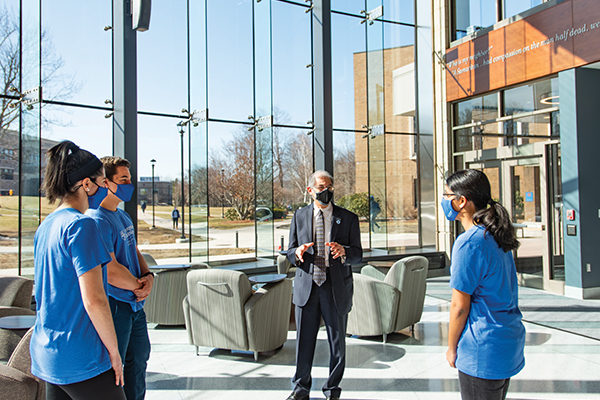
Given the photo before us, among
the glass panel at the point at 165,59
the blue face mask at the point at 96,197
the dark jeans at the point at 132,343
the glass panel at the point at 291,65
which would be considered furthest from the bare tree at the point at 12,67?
the blue face mask at the point at 96,197

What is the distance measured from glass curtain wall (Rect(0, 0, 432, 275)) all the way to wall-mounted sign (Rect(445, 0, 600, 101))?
140 centimetres

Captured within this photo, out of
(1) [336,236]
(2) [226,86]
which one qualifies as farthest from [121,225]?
(2) [226,86]

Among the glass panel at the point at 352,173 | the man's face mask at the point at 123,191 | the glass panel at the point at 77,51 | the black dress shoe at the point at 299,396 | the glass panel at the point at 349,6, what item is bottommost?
the black dress shoe at the point at 299,396

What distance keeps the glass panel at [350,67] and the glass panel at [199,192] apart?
3318 mm

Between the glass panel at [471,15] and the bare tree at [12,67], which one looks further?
the glass panel at [471,15]

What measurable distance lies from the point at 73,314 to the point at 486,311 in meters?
1.70

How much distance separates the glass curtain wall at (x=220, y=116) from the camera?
22.8ft

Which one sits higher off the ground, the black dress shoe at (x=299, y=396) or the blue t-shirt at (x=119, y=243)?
the blue t-shirt at (x=119, y=243)

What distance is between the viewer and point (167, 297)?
6.03 metres

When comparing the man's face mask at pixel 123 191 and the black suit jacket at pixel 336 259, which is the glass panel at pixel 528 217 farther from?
the man's face mask at pixel 123 191

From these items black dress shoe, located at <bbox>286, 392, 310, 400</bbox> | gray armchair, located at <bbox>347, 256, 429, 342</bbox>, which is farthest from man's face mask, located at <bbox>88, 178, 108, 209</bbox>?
gray armchair, located at <bbox>347, 256, 429, 342</bbox>

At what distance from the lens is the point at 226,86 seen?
9.13 metres

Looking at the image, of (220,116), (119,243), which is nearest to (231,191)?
(220,116)

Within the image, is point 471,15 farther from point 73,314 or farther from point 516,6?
point 73,314
